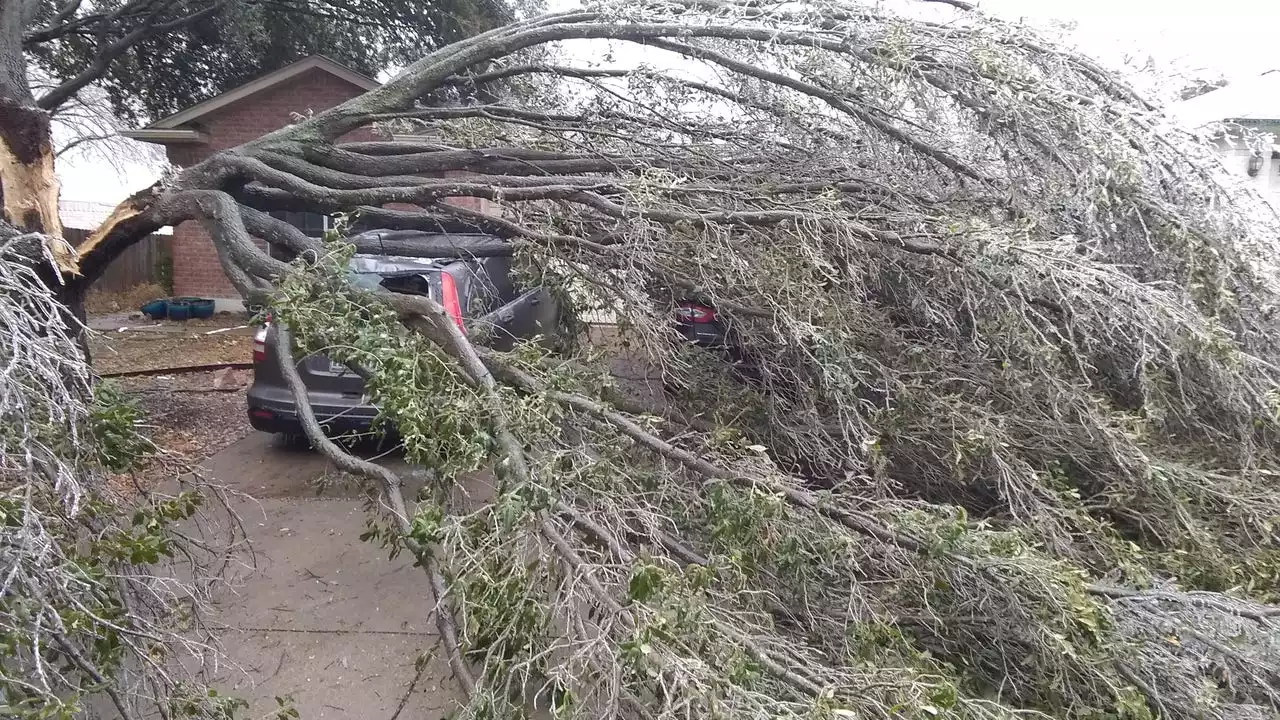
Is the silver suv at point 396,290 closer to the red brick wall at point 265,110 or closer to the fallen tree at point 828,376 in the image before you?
the fallen tree at point 828,376

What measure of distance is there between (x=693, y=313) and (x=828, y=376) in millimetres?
1412

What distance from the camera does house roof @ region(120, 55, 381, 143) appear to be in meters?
11.9

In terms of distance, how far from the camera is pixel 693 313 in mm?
4848

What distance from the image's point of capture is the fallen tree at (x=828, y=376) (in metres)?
2.61

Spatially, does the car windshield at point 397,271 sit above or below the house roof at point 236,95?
below

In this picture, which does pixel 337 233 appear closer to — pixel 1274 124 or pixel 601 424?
pixel 601 424

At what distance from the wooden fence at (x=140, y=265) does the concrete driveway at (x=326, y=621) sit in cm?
1169

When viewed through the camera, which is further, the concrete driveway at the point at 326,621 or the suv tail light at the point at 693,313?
the suv tail light at the point at 693,313

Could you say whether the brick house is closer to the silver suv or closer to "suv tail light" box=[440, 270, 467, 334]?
the silver suv

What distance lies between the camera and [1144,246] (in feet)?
12.6

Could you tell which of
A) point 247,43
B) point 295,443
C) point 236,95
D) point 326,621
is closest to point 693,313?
point 326,621

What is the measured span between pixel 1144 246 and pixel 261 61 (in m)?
14.3

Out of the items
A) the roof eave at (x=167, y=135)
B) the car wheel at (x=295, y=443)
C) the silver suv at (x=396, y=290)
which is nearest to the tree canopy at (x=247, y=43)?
the roof eave at (x=167, y=135)

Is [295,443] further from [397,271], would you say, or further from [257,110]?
[257,110]
